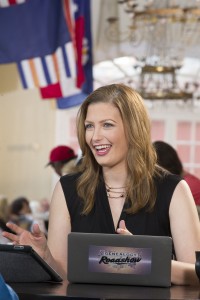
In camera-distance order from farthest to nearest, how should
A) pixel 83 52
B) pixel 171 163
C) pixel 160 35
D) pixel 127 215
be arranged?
pixel 160 35 < pixel 83 52 < pixel 171 163 < pixel 127 215

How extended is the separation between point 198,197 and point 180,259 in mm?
2233

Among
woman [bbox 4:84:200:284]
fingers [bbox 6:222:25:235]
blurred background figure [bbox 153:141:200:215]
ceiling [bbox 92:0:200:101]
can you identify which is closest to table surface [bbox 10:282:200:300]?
fingers [bbox 6:222:25:235]

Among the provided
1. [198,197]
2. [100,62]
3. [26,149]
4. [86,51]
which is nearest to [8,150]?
[26,149]

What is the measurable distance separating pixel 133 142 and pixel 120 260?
78cm

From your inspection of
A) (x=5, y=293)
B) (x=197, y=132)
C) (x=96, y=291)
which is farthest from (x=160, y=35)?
(x=5, y=293)

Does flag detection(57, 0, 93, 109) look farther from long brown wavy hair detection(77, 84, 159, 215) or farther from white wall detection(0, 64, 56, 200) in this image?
white wall detection(0, 64, 56, 200)

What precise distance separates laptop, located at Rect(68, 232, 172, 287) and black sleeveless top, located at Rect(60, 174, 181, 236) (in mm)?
691

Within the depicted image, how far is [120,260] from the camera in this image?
9.27 feet

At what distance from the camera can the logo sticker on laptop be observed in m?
2.81

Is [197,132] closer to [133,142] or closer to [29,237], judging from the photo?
[133,142]

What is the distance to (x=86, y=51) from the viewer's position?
9984 mm

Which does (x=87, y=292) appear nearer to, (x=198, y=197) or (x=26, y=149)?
(x=198, y=197)

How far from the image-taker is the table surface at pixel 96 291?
2.57 metres

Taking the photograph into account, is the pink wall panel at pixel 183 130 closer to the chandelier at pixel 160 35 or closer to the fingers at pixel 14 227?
the chandelier at pixel 160 35
